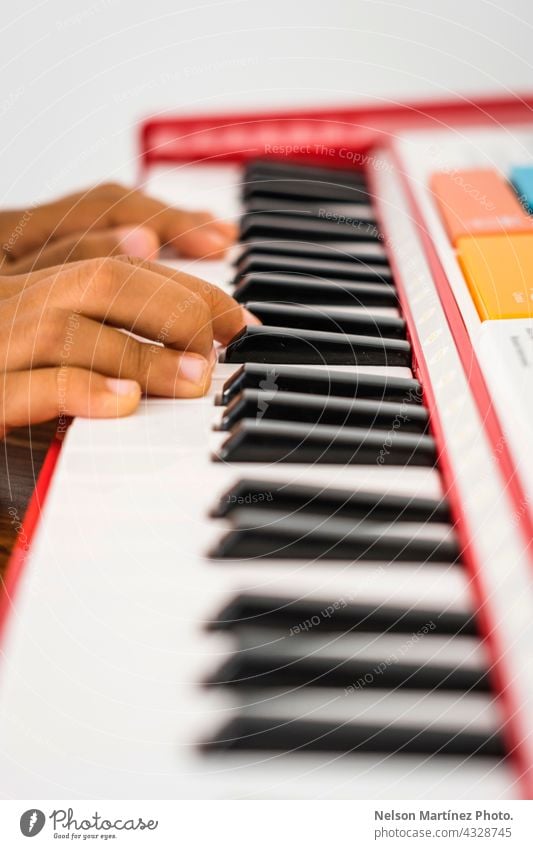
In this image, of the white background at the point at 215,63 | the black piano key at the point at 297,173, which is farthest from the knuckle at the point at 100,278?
the white background at the point at 215,63

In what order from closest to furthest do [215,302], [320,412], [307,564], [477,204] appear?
[307,564], [320,412], [215,302], [477,204]

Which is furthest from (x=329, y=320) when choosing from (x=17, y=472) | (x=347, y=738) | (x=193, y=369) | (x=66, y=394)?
(x=347, y=738)

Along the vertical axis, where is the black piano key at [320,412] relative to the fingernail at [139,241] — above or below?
below

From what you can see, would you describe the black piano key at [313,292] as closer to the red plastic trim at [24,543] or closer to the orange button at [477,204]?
the orange button at [477,204]

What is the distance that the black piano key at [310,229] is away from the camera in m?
1.18

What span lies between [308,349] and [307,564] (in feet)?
0.98

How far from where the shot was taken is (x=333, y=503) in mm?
730

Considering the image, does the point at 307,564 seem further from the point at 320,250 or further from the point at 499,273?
the point at 320,250

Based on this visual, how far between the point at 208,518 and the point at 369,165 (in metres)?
0.90

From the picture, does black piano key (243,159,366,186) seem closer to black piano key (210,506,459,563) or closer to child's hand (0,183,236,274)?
child's hand (0,183,236,274)

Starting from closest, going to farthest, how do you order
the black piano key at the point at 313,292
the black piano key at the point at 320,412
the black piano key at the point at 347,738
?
1. the black piano key at the point at 347,738
2. the black piano key at the point at 320,412
3. the black piano key at the point at 313,292

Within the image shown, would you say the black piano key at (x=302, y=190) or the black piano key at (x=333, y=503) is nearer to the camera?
the black piano key at (x=333, y=503)
